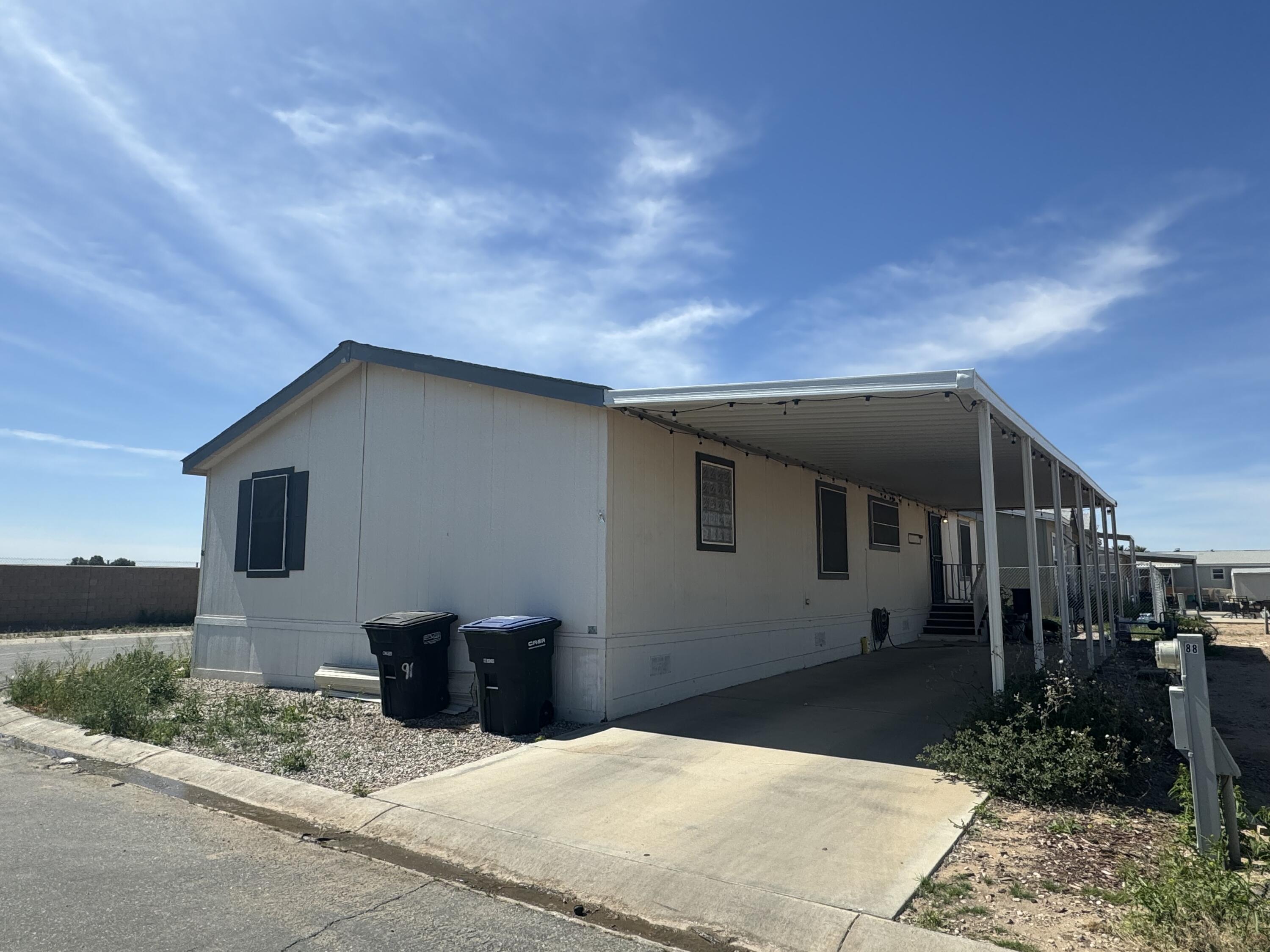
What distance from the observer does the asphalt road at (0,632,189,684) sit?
15.3 metres

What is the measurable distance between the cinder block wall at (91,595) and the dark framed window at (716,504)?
16.8 metres

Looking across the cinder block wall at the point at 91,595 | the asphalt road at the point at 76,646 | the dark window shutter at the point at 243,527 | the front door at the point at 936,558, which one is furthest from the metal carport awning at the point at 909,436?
the cinder block wall at the point at 91,595

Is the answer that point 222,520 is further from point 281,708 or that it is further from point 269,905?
point 269,905

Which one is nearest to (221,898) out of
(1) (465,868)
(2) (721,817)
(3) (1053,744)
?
(1) (465,868)

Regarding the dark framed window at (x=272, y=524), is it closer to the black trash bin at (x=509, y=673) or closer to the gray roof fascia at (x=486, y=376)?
the gray roof fascia at (x=486, y=376)

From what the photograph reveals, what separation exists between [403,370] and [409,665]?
11.8ft

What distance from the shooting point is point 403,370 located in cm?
1021

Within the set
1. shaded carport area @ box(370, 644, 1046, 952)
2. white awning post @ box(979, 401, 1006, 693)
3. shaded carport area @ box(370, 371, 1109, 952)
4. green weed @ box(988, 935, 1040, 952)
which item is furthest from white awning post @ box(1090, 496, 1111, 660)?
green weed @ box(988, 935, 1040, 952)

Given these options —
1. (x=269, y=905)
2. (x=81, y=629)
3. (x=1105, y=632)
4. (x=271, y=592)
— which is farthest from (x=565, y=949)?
(x=81, y=629)

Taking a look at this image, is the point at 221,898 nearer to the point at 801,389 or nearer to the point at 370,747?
the point at 370,747

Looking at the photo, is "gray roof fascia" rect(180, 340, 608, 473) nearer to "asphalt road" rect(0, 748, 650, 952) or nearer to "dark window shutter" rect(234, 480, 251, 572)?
"dark window shutter" rect(234, 480, 251, 572)

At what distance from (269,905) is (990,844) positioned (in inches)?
152

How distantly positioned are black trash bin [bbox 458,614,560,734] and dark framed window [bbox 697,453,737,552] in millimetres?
2712

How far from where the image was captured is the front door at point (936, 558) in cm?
1861
